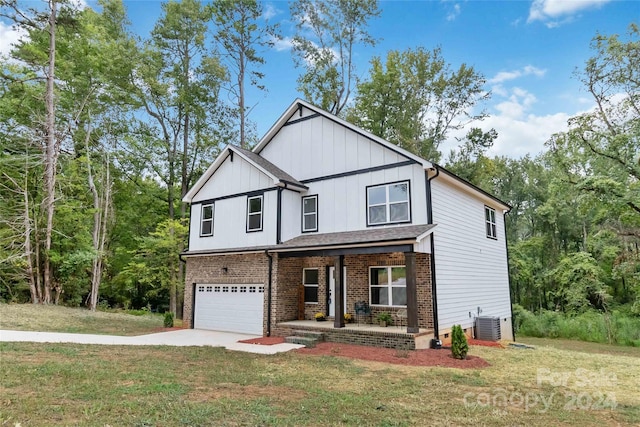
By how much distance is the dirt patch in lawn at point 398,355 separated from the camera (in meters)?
8.88

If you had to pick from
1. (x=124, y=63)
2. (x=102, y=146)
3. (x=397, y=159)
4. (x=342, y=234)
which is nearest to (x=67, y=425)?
(x=342, y=234)

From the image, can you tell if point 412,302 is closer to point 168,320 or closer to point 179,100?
point 168,320

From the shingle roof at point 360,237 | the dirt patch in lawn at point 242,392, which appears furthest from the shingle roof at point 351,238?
the dirt patch in lawn at point 242,392

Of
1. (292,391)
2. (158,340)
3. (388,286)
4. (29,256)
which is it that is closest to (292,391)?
(292,391)

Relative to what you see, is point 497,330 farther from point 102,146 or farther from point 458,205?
point 102,146

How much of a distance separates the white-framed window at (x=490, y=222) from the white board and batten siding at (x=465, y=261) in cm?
24

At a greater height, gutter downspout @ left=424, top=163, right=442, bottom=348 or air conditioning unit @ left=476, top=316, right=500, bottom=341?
gutter downspout @ left=424, top=163, right=442, bottom=348

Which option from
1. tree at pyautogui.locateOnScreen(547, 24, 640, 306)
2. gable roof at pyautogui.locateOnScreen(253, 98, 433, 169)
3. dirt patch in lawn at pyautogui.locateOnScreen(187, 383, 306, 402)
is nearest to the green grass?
dirt patch in lawn at pyautogui.locateOnScreen(187, 383, 306, 402)

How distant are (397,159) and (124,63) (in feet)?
65.2

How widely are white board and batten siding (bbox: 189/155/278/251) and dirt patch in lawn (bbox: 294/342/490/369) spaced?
15.8ft

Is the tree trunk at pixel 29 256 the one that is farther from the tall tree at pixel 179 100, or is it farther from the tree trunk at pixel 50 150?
the tall tree at pixel 179 100

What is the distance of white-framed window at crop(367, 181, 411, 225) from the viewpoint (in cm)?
1240

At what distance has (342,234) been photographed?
1308 cm

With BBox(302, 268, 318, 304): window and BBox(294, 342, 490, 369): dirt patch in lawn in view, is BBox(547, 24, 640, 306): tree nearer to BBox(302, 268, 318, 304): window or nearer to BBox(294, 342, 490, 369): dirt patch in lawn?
BBox(294, 342, 490, 369): dirt patch in lawn
